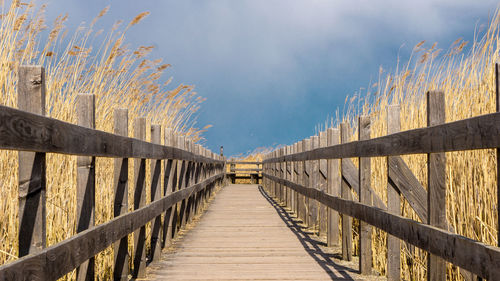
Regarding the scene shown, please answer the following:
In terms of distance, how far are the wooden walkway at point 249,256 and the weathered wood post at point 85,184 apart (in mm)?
1298

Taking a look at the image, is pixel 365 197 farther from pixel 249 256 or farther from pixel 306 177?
pixel 306 177

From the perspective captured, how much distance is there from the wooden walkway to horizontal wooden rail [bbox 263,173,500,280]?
0.73m

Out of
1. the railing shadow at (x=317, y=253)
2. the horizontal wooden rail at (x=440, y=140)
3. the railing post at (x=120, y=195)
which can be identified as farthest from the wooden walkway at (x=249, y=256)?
the horizontal wooden rail at (x=440, y=140)

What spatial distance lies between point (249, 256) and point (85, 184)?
106 inches

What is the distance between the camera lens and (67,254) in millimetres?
2420

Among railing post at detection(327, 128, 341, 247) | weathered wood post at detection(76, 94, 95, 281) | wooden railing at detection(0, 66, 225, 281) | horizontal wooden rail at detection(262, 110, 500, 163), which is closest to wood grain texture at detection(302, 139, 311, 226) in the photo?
railing post at detection(327, 128, 341, 247)

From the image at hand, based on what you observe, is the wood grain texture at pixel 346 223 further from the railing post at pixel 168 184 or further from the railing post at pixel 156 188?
the railing post at pixel 168 184

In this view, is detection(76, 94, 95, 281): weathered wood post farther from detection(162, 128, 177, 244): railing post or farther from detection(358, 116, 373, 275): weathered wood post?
detection(162, 128, 177, 244): railing post

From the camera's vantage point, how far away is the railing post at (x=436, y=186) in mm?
3047

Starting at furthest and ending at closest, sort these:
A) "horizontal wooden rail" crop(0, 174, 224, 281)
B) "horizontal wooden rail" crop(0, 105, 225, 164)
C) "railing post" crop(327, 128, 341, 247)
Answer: "railing post" crop(327, 128, 341, 247) → "horizontal wooden rail" crop(0, 174, 224, 281) → "horizontal wooden rail" crop(0, 105, 225, 164)

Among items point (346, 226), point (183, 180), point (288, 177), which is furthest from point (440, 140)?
A: point (288, 177)

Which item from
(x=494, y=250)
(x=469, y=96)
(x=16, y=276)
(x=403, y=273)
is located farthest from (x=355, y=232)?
(x=16, y=276)

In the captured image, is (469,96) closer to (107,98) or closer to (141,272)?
(141,272)

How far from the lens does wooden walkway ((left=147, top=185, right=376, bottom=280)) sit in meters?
4.55
